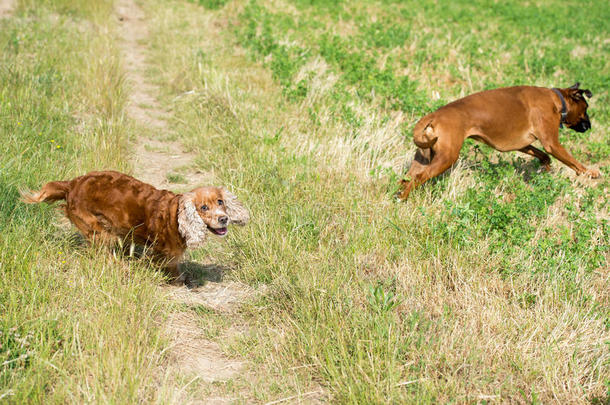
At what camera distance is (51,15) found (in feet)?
37.7

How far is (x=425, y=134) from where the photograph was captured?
220 inches

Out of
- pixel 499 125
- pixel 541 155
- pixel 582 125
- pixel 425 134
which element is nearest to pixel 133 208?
pixel 425 134

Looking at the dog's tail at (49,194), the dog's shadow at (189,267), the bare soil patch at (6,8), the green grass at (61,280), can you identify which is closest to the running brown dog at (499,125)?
the dog's shadow at (189,267)

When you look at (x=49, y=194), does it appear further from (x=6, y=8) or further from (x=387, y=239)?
(x=6, y=8)

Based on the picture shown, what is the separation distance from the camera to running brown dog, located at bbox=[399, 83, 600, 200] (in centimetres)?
557

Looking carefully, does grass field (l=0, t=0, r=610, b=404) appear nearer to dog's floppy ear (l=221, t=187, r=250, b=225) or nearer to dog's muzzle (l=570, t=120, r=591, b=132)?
dog's floppy ear (l=221, t=187, r=250, b=225)

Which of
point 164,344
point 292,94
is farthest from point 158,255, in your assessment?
point 292,94

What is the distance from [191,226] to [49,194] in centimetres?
125

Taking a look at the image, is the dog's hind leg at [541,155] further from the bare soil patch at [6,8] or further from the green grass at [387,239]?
the bare soil patch at [6,8]

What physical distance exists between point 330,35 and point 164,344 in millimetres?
9416

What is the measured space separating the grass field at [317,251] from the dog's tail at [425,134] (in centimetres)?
44

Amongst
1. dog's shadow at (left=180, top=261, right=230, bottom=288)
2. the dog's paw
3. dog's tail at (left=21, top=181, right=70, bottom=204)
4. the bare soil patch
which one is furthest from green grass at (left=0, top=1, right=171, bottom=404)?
the bare soil patch

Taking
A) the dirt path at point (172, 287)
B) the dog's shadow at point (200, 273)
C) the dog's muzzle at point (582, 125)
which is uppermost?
the dog's muzzle at point (582, 125)

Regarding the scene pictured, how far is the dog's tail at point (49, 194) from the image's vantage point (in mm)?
4137
